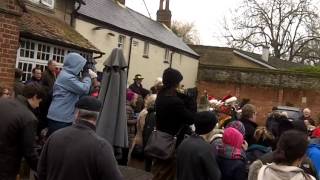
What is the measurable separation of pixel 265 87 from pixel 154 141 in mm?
30752

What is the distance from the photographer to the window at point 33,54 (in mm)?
16688

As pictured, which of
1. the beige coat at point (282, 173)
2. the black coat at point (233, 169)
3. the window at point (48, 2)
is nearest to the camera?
the beige coat at point (282, 173)

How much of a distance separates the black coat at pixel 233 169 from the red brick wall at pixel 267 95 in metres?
29.5

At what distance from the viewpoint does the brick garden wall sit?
3556cm

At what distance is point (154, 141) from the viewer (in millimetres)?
6773

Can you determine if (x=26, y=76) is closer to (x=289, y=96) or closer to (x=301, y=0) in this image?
(x=289, y=96)

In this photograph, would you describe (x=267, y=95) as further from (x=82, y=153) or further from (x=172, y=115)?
(x=82, y=153)

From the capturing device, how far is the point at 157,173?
22.4 ft

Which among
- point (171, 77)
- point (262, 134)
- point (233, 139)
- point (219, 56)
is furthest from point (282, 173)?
point (219, 56)

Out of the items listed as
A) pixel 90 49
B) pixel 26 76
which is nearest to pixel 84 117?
pixel 26 76

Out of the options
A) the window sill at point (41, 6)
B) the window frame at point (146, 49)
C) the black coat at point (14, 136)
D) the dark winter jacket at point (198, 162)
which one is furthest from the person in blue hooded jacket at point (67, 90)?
the window frame at point (146, 49)

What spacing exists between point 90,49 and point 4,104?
47.6 feet

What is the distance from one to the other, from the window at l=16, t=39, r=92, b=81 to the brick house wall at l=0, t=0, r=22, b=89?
190 inches

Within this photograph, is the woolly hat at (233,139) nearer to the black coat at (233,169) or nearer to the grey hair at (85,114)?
the black coat at (233,169)
